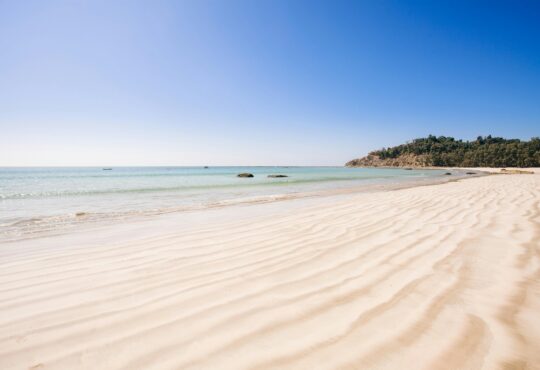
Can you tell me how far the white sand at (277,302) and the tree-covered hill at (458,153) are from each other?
9945 cm

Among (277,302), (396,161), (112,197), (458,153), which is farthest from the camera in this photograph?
(396,161)

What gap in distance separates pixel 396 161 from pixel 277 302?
515 feet

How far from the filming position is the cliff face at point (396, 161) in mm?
120412

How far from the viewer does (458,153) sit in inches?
3991

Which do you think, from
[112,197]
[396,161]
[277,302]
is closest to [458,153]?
[396,161]

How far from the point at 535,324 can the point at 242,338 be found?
200 centimetres

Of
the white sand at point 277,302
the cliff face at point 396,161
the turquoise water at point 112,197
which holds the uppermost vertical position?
the cliff face at point 396,161

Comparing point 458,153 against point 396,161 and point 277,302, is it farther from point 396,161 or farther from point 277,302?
point 277,302

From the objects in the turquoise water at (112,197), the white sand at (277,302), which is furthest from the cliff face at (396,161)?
the white sand at (277,302)

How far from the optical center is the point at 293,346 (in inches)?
62.2

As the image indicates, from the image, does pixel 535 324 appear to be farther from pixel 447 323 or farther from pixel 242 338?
pixel 242 338

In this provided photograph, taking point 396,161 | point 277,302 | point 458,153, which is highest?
point 458,153

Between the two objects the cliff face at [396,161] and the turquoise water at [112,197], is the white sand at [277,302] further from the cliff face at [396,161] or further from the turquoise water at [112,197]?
the cliff face at [396,161]

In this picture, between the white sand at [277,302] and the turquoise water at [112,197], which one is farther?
the turquoise water at [112,197]
